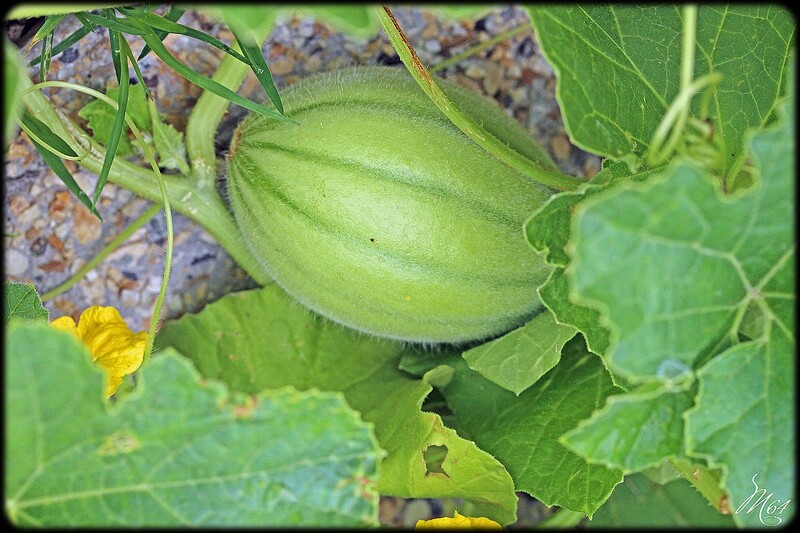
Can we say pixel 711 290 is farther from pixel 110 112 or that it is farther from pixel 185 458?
pixel 110 112

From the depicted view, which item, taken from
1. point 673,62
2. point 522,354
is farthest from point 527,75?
point 522,354

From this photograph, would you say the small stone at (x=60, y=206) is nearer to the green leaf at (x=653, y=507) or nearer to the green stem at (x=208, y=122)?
the green stem at (x=208, y=122)

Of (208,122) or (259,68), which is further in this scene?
(208,122)

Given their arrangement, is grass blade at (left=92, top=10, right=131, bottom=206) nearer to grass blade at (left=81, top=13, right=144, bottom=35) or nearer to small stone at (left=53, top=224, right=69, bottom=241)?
grass blade at (left=81, top=13, right=144, bottom=35)

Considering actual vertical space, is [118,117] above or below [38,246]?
above

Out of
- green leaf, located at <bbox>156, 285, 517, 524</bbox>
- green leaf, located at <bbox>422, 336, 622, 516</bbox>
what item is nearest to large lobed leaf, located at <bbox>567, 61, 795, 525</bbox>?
green leaf, located at <bbox>422, 336, 622, 516</bbox>

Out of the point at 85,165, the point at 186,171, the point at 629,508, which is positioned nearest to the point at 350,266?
the point at 186,171
